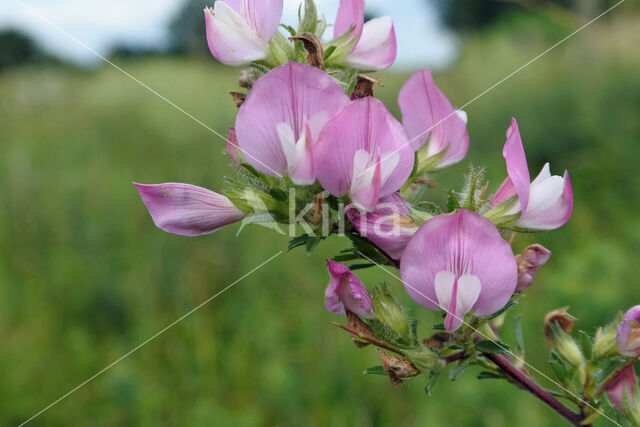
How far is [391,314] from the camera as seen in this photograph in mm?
514

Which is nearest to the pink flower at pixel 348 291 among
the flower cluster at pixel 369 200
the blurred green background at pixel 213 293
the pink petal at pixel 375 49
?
the flower cluster at pixel 369 200

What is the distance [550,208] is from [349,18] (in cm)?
26

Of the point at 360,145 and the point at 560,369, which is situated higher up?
the point at 360,145

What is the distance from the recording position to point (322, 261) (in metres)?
2.15

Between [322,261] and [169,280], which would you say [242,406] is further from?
[322,261]

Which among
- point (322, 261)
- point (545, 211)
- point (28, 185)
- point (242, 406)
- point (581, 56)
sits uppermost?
point (581, 56)

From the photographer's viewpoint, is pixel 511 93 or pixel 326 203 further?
pixel 511 93

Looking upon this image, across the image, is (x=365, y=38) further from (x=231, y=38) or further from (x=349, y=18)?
(x=231, y=38)

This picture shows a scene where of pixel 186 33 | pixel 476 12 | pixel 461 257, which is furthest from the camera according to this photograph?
pixel 476 12

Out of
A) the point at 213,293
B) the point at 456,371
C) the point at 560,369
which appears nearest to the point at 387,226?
the point at 456,371

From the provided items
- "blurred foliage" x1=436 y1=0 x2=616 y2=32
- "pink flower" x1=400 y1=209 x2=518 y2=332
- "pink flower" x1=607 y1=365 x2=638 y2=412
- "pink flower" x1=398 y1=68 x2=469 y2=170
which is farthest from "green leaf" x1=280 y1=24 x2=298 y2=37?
"blurred foliage" x1=436 y1=0 x2=616 y2=32

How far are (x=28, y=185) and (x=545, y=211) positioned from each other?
2.28 meters

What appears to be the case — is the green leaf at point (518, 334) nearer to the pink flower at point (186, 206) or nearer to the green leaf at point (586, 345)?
the green leaf at point (586, 345)

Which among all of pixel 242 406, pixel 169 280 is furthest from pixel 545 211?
pixel 169 280
